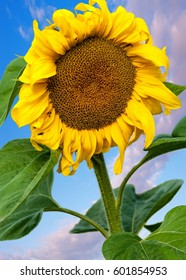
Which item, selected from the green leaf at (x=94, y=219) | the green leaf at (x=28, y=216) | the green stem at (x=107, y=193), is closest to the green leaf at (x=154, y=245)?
the green stem at (x=107, y=193)

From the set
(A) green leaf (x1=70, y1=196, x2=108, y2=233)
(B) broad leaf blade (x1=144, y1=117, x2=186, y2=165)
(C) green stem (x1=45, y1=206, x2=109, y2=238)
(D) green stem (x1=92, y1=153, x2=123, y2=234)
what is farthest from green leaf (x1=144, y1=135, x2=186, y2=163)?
(A) green leaf (x1=70, y1=196, x2=108, y2=233)

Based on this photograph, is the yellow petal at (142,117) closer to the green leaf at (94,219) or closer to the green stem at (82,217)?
the green stem at (82,217)

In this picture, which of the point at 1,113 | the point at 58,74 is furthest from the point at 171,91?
the point at 1,113

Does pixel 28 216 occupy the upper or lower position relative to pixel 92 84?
lower

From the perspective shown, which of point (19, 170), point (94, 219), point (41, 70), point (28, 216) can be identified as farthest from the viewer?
point (94, 219)

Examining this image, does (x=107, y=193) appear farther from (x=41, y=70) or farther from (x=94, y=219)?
(x=94, y=219)

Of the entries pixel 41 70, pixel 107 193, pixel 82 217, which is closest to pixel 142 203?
pixel 82 217
